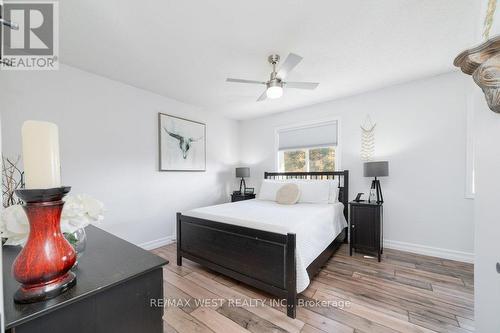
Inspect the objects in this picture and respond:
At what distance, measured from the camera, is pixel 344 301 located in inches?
76.6

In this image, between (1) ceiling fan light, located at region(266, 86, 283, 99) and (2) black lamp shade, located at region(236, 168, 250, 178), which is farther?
(2) black lamp shade, located at region(236, 168, 250, 178)

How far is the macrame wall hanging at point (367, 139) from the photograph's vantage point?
Result: 338 centimetres

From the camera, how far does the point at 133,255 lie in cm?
94

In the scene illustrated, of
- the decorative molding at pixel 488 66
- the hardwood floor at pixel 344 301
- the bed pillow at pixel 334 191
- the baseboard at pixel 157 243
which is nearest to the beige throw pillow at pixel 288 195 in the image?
the bed pillow at pixel 334 191

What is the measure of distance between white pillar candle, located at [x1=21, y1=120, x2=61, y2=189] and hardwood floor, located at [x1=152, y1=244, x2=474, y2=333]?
1587 mm

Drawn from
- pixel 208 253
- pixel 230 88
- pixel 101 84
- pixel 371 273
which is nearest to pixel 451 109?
pixel 371 273

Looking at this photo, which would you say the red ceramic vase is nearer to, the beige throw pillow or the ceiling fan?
the ceiling fan

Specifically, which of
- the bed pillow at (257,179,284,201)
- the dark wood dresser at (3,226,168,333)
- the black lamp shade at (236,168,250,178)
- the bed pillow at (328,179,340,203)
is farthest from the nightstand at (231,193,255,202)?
the dark wood dresser at (3,226,168,333)

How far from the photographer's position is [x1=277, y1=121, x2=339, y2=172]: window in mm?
3820

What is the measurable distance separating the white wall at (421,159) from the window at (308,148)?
0.23 meters

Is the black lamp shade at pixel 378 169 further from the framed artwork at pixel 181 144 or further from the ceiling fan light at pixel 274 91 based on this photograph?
the framed artwork at pixel 181 144

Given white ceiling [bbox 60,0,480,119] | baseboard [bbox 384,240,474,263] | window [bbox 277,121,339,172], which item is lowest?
baseboard [bbox 384,240,474,263]

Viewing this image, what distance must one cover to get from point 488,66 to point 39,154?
5.60 ft

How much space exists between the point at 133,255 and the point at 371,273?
2.59 meters
